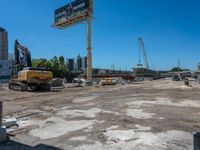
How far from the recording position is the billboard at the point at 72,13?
54.1 metres

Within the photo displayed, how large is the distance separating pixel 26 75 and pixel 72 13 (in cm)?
3335

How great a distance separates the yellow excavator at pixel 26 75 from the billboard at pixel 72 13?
988 inches

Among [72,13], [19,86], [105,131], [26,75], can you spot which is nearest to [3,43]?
[72,13]

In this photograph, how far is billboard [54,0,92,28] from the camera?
54078 mm

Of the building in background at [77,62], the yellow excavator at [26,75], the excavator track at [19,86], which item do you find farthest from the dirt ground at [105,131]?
the building in background at [77,62]

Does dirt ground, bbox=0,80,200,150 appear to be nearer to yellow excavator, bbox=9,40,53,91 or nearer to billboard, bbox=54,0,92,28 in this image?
yellow excavator, bbox=9,40,53,91

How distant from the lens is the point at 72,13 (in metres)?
57.0

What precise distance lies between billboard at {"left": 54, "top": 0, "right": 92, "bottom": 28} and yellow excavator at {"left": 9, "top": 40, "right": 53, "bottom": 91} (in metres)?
25.1

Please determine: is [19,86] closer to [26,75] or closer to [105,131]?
[26,75]

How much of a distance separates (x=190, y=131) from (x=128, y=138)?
2.04m

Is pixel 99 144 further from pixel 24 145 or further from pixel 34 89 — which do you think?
pixel 34 89

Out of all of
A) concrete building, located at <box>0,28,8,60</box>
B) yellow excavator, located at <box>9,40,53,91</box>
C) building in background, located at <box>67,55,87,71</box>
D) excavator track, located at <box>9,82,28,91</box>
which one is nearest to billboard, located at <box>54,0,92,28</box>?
yellow excavator, located at <box>9,40,53,91</box>

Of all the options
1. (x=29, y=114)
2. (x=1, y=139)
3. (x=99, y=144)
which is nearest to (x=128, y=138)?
(x=99, y=144)

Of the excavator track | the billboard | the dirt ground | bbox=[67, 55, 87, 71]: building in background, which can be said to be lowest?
the dirt ground
